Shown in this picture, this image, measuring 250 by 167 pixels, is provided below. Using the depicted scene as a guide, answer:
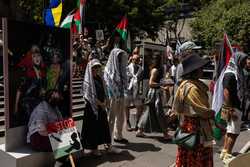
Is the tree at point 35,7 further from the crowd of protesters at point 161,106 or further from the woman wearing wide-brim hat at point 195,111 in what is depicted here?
the woman wearing wide-brim hat at point 195,111

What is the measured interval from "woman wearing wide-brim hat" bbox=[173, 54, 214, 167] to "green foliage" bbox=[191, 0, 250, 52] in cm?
1959

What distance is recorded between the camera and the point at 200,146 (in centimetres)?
382

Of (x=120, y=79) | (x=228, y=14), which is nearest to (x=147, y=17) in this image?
(x=228, y=14)

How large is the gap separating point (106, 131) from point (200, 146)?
236 cm

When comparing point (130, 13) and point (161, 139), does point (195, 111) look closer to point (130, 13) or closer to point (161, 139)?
point (161, 139)

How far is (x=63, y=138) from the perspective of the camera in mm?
5156

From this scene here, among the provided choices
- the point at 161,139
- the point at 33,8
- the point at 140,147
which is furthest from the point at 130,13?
the point at 140,147

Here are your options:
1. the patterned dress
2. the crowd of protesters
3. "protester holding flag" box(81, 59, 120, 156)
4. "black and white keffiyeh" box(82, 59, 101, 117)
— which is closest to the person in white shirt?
the crowd of protesters

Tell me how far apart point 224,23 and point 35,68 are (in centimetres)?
2233

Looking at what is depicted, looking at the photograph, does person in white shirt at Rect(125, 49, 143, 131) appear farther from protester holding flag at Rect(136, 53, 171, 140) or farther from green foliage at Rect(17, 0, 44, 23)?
green foliage at Rect(17, 0, 44, 23)

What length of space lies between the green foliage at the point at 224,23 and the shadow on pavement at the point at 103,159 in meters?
18.1

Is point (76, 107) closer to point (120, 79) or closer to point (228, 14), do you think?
point (120, 79)

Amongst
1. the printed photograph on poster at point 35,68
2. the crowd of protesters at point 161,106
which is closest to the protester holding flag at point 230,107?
the crowd of protesters at point 161,106

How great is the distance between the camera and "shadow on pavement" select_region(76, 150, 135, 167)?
5.58 meters
